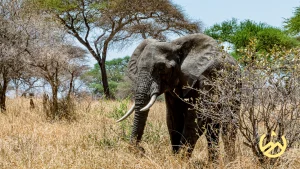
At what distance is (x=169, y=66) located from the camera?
4457 mm

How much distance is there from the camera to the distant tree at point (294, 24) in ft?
65.7

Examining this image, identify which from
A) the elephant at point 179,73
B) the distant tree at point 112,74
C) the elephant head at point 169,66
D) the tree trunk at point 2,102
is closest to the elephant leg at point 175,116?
the elephant at point 179,73

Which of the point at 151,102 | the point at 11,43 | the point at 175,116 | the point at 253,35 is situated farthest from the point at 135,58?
the point at 253,35

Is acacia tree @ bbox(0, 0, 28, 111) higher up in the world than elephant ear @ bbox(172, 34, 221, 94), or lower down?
higher up

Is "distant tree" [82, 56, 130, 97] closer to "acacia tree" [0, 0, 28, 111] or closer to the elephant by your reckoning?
"acacia tree" [0, 0, 28, 111]

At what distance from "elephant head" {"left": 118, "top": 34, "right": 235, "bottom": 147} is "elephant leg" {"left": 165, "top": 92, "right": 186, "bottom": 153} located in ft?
0.89

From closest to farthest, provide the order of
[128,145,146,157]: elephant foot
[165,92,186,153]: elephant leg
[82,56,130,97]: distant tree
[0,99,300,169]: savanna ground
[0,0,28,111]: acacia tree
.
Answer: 1. [0,99,300,169]: savanna ground
2. [128,145,146,157]: elephant foot
3. [165,92,186,153]: elephant leg
4. [0,0,28,111]: acacia tree
5. [82,56,130,97]: distant tree

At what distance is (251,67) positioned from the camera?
144 inches

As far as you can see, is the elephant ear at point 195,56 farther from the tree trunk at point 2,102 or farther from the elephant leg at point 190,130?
the tree trunk at point 2,102

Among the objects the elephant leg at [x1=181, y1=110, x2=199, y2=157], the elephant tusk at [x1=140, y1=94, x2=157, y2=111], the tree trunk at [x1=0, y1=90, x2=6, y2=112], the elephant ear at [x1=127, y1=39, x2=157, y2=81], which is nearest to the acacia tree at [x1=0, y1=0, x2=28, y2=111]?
the tree trunk at [x1=0, y1=90, x2=6, y2=112]

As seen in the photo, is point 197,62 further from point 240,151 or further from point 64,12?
point 64,12

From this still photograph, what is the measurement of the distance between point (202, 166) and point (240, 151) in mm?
450

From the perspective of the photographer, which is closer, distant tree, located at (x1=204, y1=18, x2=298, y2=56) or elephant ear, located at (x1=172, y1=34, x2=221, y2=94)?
elephant ear, located at (x1=172, y1=34, x2=221, y2=94)

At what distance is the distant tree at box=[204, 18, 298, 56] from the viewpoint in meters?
16.7
